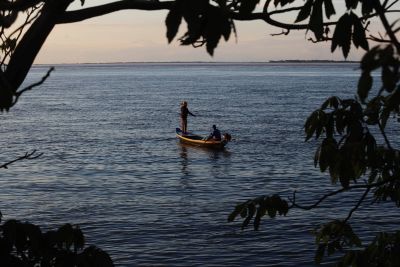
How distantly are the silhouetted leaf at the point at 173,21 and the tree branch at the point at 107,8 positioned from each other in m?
1.13

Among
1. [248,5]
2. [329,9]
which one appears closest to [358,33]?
[329,9]

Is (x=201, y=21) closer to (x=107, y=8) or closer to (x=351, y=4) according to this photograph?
(x=351, y=4)

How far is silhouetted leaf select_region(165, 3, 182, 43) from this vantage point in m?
1.99

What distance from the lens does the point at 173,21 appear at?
2.00m

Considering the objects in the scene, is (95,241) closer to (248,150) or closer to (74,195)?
(74,195)

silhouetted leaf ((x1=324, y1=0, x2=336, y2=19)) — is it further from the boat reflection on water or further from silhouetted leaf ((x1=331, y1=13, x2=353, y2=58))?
the boat reflection on water

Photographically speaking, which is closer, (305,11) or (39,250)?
(305,11)

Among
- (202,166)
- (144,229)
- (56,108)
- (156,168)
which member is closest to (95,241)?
(144,229)

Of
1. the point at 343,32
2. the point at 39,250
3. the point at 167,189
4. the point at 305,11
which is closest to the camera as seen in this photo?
the point at 343,32

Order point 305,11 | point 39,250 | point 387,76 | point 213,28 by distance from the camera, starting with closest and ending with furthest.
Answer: point 387,76, point 213,28, point 305,11, point 39,250

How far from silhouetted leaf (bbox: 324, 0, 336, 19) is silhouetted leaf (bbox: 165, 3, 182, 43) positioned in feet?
2.47

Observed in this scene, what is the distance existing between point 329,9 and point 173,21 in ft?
2.60

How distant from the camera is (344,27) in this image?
236 centimetres

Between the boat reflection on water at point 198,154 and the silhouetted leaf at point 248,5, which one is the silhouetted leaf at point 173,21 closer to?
the silhouetted leaf at point 248,5
